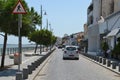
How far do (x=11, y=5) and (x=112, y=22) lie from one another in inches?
1213

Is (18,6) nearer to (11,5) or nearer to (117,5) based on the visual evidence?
(11,5)

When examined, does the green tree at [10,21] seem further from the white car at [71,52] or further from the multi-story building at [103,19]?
the multi-story building at [103,19]

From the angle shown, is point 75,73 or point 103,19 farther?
point 103,19

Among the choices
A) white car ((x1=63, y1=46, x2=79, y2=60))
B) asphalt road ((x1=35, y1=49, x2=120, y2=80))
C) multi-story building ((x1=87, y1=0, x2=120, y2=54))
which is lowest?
asphalt road ((x1=35, y1=49, x2=120, y2=80))

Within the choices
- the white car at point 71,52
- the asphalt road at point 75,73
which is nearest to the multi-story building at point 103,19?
the white car at point 71,52

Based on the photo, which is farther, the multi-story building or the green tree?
the multi-story building

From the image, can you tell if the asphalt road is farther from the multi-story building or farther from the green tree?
the multi-story building

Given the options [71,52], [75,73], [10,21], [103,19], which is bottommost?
[75,73]

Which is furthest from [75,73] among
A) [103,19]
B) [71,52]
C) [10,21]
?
[103,19]

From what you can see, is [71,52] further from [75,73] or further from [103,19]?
[103,19]

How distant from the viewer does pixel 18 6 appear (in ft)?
56.7

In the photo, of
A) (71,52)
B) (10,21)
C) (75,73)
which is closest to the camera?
(75,73)

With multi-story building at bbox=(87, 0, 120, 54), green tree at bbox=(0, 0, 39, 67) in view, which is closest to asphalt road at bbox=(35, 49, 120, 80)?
green tree at bbox=(0, 0, 39, 67)

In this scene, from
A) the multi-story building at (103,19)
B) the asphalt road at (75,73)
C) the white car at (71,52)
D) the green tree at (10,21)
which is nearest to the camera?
the asphalt road at (75,73)
